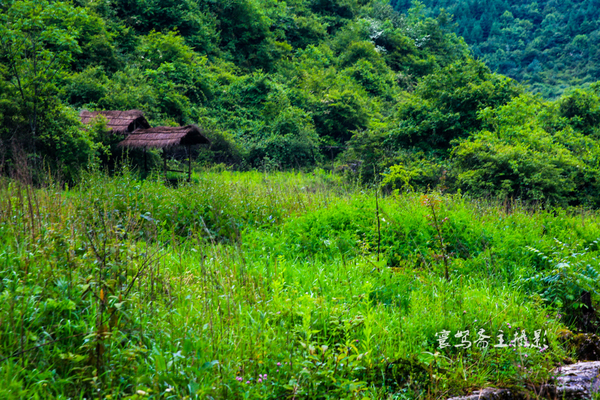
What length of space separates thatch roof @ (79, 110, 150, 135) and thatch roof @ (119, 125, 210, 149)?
395mm

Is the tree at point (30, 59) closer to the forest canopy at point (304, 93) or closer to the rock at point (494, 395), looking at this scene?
the forest canopy at point (304, 93)

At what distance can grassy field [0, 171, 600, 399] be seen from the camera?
2.37 metres

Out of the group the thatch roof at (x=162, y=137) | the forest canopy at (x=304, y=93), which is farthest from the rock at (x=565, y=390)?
the thatch roof at (x=162, y=137)

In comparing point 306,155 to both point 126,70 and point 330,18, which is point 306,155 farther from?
point 330,18

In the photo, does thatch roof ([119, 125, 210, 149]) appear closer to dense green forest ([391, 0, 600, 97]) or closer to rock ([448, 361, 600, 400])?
rock ([448, 361, 600, 400])

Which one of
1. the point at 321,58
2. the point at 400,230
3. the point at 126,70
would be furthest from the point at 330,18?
the point at 400,230

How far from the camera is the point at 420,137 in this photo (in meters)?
15.1

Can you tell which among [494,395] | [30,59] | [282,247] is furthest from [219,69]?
[494,395]

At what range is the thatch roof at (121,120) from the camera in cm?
1366

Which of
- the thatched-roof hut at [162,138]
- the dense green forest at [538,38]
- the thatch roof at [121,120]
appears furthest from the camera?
the dense green forest at [538,38]

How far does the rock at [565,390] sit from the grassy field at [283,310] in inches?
3.7

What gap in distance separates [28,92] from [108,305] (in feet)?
29.8

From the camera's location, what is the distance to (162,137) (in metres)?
13.2

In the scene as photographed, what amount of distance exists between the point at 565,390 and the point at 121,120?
14.2 m
